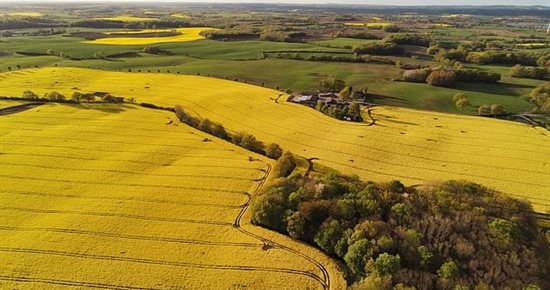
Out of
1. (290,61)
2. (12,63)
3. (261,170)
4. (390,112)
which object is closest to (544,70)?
(390,112)

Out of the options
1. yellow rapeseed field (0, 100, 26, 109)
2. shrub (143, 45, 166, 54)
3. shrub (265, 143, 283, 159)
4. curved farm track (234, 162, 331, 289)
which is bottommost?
curved farm track (234, 162, 331, 289)

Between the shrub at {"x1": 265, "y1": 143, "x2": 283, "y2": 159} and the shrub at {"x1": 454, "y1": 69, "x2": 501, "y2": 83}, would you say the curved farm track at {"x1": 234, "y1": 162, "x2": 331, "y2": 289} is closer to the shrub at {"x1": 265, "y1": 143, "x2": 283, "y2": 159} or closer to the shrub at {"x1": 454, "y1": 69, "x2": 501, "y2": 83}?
the shrub at {"x1": 265, "y1": 143, "x2": 283, "y2": 159}

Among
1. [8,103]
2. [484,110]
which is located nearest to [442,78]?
[484,110]

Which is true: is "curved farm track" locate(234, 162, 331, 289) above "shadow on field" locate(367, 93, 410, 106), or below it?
below

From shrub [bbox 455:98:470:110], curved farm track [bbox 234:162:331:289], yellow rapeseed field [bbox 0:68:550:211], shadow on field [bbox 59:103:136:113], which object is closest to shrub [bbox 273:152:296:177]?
yellow rapeseed field [bbox 0:68:550:211]

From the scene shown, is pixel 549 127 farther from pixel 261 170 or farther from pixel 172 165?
pixel 172 165

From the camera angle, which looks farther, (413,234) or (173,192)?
(173,192)
